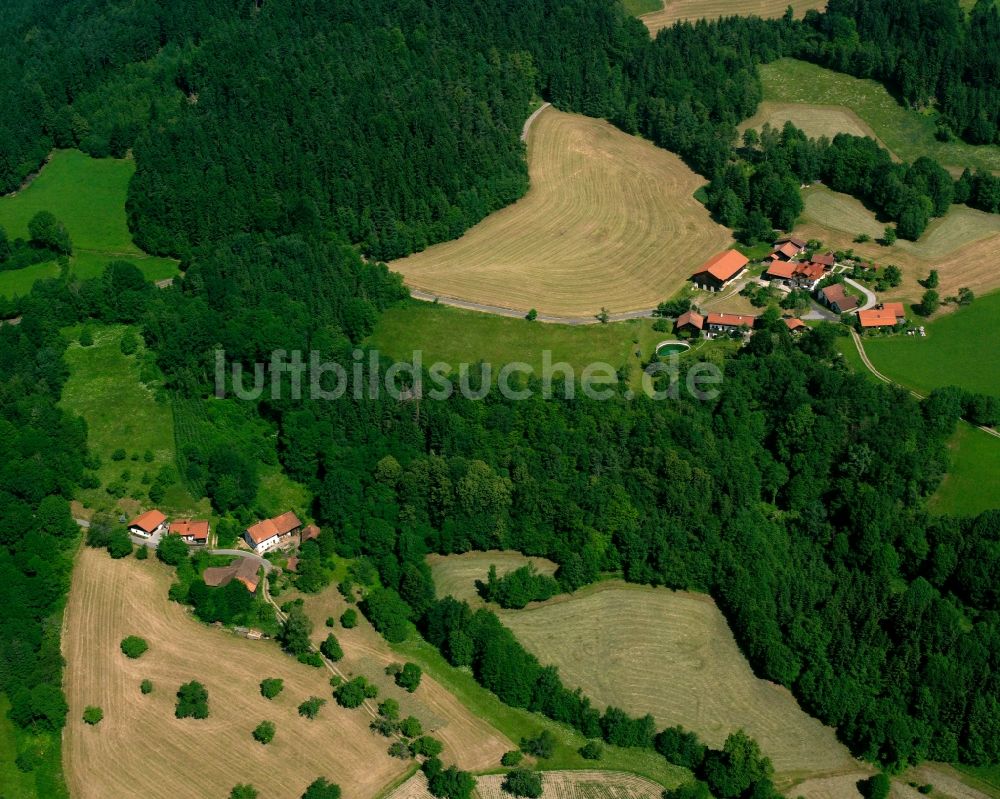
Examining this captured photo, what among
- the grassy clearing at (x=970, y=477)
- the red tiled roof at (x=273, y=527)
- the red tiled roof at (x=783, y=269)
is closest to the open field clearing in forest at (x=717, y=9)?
the red tiled roof at (x=783, y=269)

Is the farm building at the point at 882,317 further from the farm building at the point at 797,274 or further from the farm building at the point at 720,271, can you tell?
the farm building at the point at 720,271

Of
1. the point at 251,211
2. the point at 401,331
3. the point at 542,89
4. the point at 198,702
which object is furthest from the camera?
the point at 542,89

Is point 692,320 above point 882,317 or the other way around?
the other way around

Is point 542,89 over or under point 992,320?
over

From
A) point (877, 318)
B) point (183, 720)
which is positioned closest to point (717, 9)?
point (877, 318)

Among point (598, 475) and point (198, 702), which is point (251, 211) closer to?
point (598, 475)

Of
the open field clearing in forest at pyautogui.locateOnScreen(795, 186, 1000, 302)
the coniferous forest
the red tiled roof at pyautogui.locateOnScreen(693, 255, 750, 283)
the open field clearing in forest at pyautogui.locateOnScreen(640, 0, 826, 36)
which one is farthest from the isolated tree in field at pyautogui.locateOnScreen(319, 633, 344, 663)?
the open field clearing in forest at pyautogui.locateOnScreen(640, 0, 826, 36)

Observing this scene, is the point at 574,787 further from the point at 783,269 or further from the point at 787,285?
the point at 783,269

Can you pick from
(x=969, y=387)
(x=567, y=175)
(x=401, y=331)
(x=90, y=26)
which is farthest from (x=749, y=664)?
(x=90, y=26)

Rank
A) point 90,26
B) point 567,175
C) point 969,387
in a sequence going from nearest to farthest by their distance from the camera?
1. point 969,387
2. point 567,175
3. point 90,26
